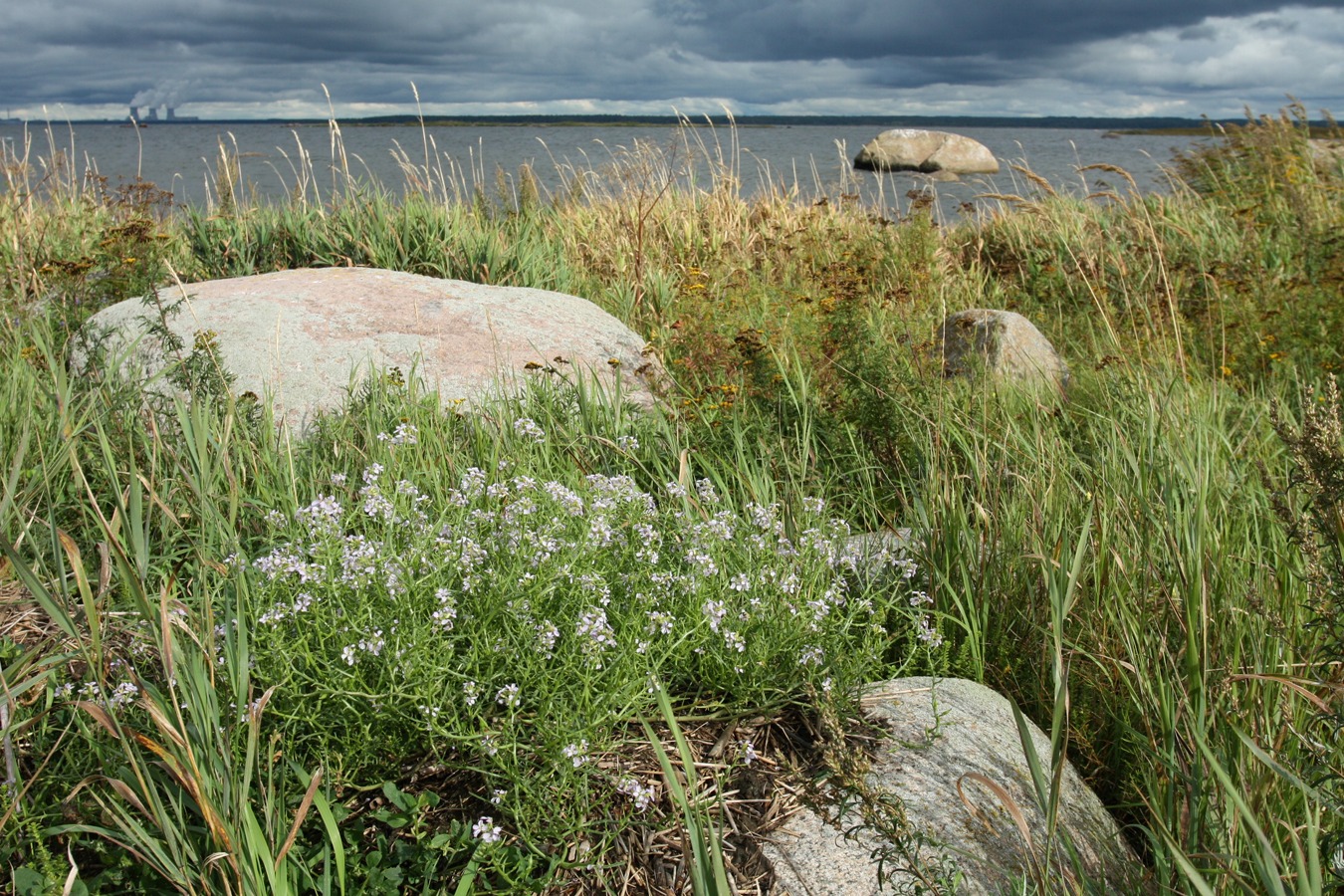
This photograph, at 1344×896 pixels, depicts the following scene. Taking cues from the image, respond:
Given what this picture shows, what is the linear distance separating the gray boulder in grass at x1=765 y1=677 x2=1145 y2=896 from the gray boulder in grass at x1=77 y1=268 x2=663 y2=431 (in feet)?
7.23

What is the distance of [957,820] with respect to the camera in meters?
2.03

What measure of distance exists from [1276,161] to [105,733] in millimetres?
10464

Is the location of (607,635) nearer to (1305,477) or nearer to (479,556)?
(479,556)

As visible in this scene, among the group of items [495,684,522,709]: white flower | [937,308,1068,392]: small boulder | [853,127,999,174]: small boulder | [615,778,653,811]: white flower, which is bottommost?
[615,778,653,811]: white flower

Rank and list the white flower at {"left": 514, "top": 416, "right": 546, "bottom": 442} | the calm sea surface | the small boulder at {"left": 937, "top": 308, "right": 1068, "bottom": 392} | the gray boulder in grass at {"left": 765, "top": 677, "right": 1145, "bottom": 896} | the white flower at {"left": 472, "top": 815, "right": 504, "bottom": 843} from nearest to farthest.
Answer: the white flower at {"left": 472, "top": 815, "right": 504, "bottom": 843}, the gray boulder in grass at {"left": 765, "top": 677, "right": 1145, "bottom": 896}, the white flower at {"left": 514, "top": 416, "right": 546, "bottom": 442}, the small boulder at {"left": 937, "top": 308, "right": 1068, "bottom": 392}, the calm sea surface

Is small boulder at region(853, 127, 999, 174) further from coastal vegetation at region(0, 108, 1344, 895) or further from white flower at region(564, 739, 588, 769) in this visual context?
white flower at region(564, 739, 588, 769)

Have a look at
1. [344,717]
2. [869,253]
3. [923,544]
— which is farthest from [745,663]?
[869,253]

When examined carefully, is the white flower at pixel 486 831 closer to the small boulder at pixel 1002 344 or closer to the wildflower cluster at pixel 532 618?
the wildflower cluster at pixel 532 618

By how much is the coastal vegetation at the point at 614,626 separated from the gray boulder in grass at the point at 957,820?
0.22 ft

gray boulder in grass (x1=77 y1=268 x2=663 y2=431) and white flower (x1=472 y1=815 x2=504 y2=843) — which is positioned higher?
gray boulder in grass (x1=77 y1=268 x2=663 y2=431)

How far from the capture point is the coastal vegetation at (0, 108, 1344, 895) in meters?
1.79

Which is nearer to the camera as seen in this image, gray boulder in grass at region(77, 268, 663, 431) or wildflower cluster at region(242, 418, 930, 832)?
wildflower cluster at region(242, 418, 930, 832)

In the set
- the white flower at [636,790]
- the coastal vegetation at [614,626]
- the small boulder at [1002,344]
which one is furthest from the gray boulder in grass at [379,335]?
the white flower at [636,790]

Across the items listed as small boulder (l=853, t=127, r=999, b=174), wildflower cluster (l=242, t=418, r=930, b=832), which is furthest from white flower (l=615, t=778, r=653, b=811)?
small boulder (l=853, t=127, r=999, b=174)
